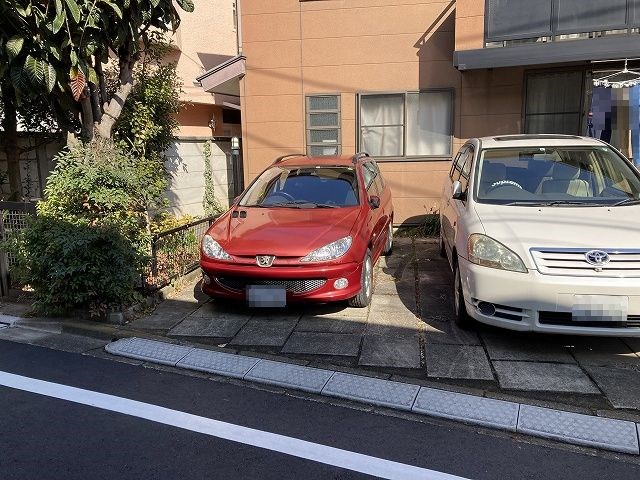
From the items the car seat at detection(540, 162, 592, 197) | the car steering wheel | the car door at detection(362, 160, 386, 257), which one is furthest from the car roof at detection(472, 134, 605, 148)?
the car door at detection(362, 160, 386, 257)

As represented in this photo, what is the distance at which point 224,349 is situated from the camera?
4.51 metres

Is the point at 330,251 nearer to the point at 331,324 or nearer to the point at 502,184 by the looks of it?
the point at 331,324

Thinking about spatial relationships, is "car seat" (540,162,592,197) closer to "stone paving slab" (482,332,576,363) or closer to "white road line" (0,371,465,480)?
"stone paving slab" (482,332,576,363)

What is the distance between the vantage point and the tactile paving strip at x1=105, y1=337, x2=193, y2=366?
4.33 meters

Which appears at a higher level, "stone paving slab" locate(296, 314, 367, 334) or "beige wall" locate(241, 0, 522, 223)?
"beige wall" locate(241, 0, 522, 223)

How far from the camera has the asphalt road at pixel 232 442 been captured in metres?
2.85

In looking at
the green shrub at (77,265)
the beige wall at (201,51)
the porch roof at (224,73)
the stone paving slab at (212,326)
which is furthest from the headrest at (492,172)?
the beige wall at (201,51)

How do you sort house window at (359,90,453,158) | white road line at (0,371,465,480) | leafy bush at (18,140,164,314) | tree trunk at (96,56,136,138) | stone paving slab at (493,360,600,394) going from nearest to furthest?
white road line at (0,371,465,480)
stone paving slab at (493,360,600,394)
leafy bush at (18,140,164,314)
tree trunk at (96,56,136,138)
house window at (359,90,453,158)

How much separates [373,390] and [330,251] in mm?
1571

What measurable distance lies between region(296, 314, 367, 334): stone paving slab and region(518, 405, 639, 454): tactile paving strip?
1.82 m

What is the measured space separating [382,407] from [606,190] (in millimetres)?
3121

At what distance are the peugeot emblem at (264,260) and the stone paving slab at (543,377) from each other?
2131mm

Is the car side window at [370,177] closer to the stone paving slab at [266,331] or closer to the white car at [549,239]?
the white car at [549,239]

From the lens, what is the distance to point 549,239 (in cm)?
407
